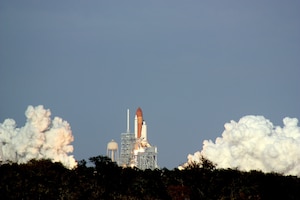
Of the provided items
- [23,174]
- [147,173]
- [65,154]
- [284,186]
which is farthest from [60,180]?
[65,154]

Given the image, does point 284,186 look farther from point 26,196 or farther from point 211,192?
point 26,196

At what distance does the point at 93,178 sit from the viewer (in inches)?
4823

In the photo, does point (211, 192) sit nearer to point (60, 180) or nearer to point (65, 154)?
point (60, 180)

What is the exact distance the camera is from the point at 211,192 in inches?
4599

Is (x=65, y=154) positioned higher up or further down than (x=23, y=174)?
higher up

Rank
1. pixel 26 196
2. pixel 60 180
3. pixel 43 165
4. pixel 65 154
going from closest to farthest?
pixel 26 196, pixel 60 180, pixel 43 165, pixel 65 154

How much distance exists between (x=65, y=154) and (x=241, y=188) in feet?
291

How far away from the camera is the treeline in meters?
108

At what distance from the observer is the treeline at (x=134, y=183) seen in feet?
354

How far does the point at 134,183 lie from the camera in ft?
399

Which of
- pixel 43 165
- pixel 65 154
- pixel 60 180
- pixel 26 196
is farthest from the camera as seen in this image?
pixel 65 154

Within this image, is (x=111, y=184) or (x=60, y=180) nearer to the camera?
(x=60, y=180)

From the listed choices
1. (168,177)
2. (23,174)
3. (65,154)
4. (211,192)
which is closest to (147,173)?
(168,177)

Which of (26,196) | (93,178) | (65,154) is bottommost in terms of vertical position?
(26,196)
